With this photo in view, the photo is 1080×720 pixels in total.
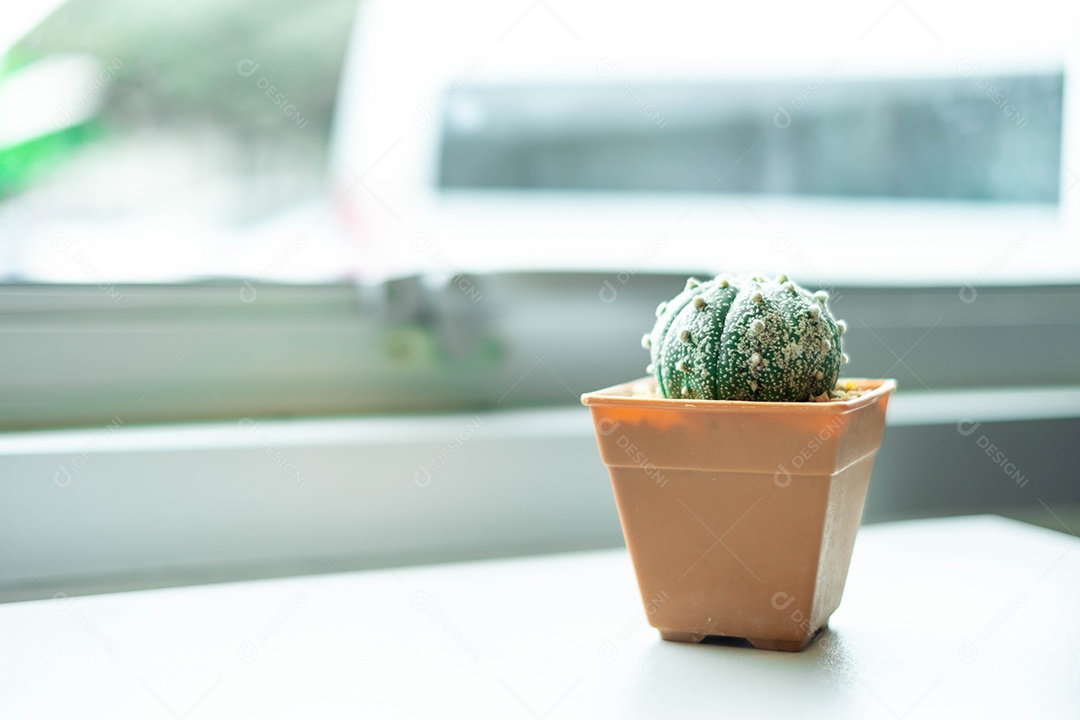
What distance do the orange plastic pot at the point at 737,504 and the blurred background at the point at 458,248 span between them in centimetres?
46

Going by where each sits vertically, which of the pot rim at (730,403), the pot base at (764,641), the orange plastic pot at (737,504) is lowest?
the pot base at (764,641)

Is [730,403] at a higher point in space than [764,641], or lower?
higher

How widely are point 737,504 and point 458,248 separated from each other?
2.67 feet

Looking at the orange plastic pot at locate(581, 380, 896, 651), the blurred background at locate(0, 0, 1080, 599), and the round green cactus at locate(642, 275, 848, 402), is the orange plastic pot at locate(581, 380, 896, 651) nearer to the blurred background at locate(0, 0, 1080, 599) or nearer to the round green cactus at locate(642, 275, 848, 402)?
the round green cactus at locate(642, 275, 848, 402)

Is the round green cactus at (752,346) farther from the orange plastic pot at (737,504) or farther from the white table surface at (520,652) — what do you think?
the white table surface at (520,652)

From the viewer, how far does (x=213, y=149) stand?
132 centimetres

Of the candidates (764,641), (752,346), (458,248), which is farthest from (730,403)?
(458,248)

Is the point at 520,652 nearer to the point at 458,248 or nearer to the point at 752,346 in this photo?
Result: the point at 752,346

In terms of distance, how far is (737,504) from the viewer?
0.66 m

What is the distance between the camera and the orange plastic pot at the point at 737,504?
637mm

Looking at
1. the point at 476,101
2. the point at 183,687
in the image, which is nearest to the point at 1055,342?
the point at 476,101

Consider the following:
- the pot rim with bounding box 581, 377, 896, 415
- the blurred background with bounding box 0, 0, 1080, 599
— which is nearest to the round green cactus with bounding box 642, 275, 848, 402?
the pot rim with bounding box 581, 377, 896, 415

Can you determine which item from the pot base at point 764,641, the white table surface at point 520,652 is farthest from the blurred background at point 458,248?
the pot base at point 764,641

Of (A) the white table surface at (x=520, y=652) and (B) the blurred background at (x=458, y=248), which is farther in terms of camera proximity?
(B) the blurred background at (x=458, y=248)
